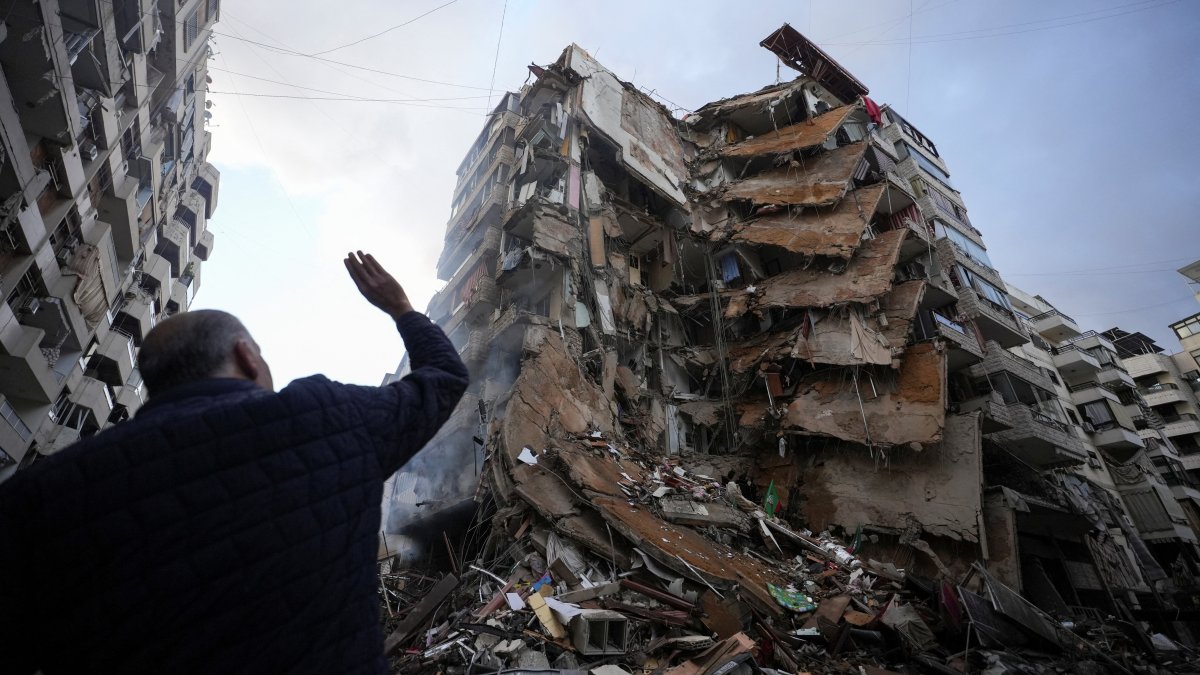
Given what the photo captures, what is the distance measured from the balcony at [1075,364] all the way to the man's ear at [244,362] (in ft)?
133

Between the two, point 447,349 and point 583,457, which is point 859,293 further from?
point 447,349

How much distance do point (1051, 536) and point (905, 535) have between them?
20.7 ft

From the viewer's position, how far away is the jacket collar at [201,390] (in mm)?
1362

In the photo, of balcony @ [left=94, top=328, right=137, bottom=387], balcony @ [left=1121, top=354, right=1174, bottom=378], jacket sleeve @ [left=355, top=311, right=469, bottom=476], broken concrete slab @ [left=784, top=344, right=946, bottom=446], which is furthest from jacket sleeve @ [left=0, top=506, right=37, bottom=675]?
balcony @ [left=1121, top=354, right=1174, bottom=378]

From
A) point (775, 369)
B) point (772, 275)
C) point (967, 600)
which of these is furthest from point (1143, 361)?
point (967, 600)

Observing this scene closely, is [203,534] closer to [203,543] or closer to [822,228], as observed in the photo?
[203,543]

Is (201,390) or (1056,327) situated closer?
(201,390)

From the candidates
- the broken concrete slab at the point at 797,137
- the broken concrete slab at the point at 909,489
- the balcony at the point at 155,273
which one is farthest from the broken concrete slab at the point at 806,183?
the balcony at the point at 155,273

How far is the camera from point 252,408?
4.29 feet

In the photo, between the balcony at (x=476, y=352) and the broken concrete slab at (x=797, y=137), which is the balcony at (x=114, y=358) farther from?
the broken concrete slab at (x=797, y=137)

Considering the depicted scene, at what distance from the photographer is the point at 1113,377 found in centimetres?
3117

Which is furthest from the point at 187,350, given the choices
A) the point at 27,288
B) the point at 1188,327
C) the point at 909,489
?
the point at 1188,327

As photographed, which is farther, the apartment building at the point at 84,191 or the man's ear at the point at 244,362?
the apartment building at the point at 84,191

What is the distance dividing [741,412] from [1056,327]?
31.1 metres
